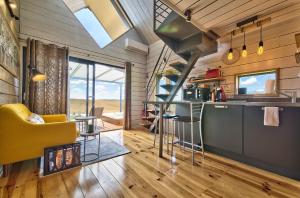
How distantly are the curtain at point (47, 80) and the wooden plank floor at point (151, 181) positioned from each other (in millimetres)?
1361

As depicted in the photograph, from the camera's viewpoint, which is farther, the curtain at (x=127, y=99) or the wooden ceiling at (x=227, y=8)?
the curtain at (x=127, y=99)

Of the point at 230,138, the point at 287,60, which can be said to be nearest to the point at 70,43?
the point at 230,138

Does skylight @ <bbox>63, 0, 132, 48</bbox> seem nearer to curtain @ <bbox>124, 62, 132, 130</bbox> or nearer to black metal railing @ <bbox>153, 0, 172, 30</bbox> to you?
curtain @ <bbox>124, 62, 132, 130</bbox>

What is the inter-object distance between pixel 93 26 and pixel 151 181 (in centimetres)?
455

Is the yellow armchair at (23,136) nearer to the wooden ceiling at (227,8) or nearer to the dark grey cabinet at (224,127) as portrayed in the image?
the dark grey cabinet at (224,127)

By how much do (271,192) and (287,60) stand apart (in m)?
2.12

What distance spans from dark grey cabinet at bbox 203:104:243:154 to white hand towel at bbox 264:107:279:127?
32 centimetres

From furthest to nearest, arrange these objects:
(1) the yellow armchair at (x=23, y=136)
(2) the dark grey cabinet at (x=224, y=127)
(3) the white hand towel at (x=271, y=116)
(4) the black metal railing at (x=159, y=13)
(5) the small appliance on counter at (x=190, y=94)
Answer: (5) the small appliance on counter at (x=190, y=94), (4) the black metal railing at (x=159, y=13), (2) the dark grey cabinet at (x=224, y=127), (3) the white hand towel at (x=271, y=116), (1) the yellow armchair at (x=23, y=136)

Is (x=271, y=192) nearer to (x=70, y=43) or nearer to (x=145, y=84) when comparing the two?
(x=145, y=84)

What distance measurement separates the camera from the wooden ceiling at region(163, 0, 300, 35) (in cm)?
202

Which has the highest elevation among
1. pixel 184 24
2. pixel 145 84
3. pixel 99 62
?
pixel 184 24

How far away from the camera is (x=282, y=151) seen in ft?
6.25

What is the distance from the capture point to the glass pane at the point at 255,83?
2576 mm

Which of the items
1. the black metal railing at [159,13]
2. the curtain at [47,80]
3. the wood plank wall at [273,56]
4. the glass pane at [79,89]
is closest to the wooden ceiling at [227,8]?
the wood plank wall at [273,56]
